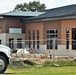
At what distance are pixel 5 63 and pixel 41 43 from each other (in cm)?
3222

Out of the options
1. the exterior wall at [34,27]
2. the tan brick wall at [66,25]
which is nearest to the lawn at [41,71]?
the tan brick wall at [66,25]

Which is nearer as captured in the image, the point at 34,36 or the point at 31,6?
the point at 34,36

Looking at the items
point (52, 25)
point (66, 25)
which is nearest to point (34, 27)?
point (52, 25)

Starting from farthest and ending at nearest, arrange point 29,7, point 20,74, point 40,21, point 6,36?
point 29,7
point 6,36
point 40,21
point 20,74

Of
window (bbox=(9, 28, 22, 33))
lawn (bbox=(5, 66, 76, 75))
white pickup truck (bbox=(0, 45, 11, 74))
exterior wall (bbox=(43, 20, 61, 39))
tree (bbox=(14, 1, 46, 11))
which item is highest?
tree (bbox=(14, 1, 46, 11))

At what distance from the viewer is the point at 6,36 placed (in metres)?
59.8

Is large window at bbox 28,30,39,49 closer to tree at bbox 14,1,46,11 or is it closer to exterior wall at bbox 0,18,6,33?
exterior wall at bbox 0,18,6,33

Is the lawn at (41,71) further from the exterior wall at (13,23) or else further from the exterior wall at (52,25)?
the exterior wall at (13,23)

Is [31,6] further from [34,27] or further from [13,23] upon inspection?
[34,27]

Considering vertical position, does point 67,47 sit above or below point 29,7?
below

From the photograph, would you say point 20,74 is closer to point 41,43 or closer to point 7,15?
point 41,43

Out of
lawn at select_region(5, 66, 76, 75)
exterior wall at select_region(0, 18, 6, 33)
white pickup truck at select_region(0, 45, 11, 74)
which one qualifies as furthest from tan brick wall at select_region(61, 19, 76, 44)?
white pickup truck at select_region(0, 45, 11, 74)

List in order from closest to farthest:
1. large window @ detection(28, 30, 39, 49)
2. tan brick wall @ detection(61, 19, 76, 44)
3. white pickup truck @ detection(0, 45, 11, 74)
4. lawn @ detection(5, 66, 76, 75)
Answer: white pickup truck @ detection(0, 45, 11, 74) < lawn @ detection(5, 66, 76, 75) < tan brick wall @ detection(61, 19, 76, 44) < large window @ detection(28, 30, 39, 49)

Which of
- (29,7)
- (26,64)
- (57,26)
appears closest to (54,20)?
(57,26)
